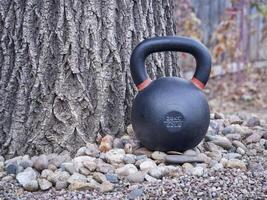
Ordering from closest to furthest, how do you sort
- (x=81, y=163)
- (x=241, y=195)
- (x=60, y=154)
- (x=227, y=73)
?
(x=241, y=195) → (x=81, y=163) → (x=60, y=154) → (x=227, y=73)

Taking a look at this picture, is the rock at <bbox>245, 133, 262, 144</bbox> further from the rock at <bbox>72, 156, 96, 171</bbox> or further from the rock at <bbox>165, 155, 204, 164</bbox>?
the rock at <bbox>72, 156, 96, 171</bbox>

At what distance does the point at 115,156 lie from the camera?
2385 mm

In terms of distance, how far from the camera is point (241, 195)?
6.93 ft

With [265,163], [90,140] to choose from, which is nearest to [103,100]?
[90,140]

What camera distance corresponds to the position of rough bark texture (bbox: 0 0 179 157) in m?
2.53

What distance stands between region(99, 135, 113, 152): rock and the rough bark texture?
66 mm

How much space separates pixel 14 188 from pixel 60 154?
34cm

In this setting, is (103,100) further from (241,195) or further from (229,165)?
(241,195)

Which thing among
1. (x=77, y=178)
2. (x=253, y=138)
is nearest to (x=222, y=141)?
(x=253, y=138)

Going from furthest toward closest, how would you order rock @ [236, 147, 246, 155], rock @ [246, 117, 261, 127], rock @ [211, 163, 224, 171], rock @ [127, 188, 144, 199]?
rock @ [246, 117, 261, 127] → rock @ [236, 147, 246, 155] → rock @ [211, 163, 224, 171] → rock @ [127, 188, 144, 199]

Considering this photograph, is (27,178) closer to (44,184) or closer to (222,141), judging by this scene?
(44,184)

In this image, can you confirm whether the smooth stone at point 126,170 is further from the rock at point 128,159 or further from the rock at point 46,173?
the rock at point 46,173

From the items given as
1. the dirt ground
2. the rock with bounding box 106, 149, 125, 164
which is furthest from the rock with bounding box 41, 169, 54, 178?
the dirt ground

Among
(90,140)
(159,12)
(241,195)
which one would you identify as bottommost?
(241,195)
